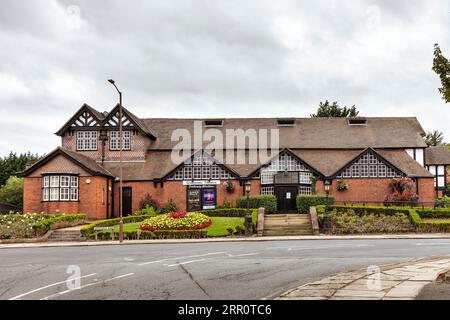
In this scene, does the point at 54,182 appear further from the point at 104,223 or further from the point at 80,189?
the point at 104,223

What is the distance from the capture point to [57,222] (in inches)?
1318

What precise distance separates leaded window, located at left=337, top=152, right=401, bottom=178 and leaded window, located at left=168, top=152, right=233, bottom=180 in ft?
33.1

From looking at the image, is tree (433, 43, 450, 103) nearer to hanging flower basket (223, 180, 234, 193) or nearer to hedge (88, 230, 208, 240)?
hedge (88, 230, 208, 240)

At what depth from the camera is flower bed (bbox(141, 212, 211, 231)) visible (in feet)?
104

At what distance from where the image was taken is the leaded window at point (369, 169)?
4259cm

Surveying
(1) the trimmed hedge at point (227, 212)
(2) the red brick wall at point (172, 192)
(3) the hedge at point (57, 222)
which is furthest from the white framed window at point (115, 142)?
(1) the trimmed hedge at point (227, 212)

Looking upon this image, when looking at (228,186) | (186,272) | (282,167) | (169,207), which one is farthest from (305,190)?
(186,272)

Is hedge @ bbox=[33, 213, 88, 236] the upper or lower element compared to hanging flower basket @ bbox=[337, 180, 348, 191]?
lower

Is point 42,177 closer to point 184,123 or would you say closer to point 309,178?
point 184,123

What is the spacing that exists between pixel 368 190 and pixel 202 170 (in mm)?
14219

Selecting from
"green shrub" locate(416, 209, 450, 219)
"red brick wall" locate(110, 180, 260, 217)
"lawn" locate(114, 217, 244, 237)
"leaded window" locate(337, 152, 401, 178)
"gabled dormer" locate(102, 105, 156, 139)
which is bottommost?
"lawn" locate(114, 217, 244, 237)

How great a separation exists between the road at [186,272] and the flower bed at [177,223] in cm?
1113

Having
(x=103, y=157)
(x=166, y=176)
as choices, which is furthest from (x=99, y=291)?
(x=103, y=157)

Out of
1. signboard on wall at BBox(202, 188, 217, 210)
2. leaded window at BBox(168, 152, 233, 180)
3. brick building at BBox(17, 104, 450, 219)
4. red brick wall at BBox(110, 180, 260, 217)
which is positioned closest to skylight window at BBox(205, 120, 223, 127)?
brick building at BBox(17, 104, 450, 219)
